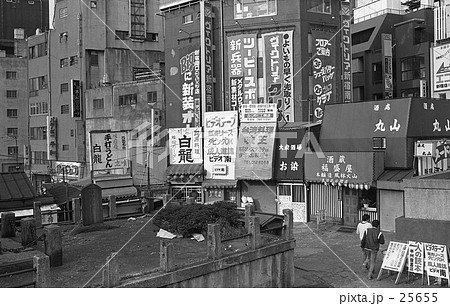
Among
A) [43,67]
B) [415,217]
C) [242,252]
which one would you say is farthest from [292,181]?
[43,67]

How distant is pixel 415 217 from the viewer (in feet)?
59.9

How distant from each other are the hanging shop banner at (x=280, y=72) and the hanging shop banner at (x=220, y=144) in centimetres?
337

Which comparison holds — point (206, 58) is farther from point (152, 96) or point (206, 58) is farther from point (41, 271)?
point (41, 271)

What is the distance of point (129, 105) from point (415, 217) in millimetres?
32031

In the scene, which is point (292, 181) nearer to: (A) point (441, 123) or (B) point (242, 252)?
(A) point (441, 123)

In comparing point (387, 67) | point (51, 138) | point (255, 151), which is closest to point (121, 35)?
point (51, 138)

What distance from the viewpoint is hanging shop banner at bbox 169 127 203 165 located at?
121 ft

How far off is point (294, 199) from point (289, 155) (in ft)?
9.59

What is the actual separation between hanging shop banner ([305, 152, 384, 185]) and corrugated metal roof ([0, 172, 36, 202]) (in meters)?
16.2

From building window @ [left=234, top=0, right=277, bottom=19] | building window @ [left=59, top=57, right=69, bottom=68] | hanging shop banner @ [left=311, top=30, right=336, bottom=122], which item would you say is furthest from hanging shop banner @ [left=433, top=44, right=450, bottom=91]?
building window @ [left=59, top=57, right=69, bottom=68]

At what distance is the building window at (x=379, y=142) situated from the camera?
28.3 meters

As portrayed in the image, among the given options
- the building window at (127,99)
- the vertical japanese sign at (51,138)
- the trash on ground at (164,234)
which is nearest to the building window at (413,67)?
the building window at (127,99)

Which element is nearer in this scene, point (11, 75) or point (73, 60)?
point (73, 60)

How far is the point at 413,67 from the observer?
4469 cm
